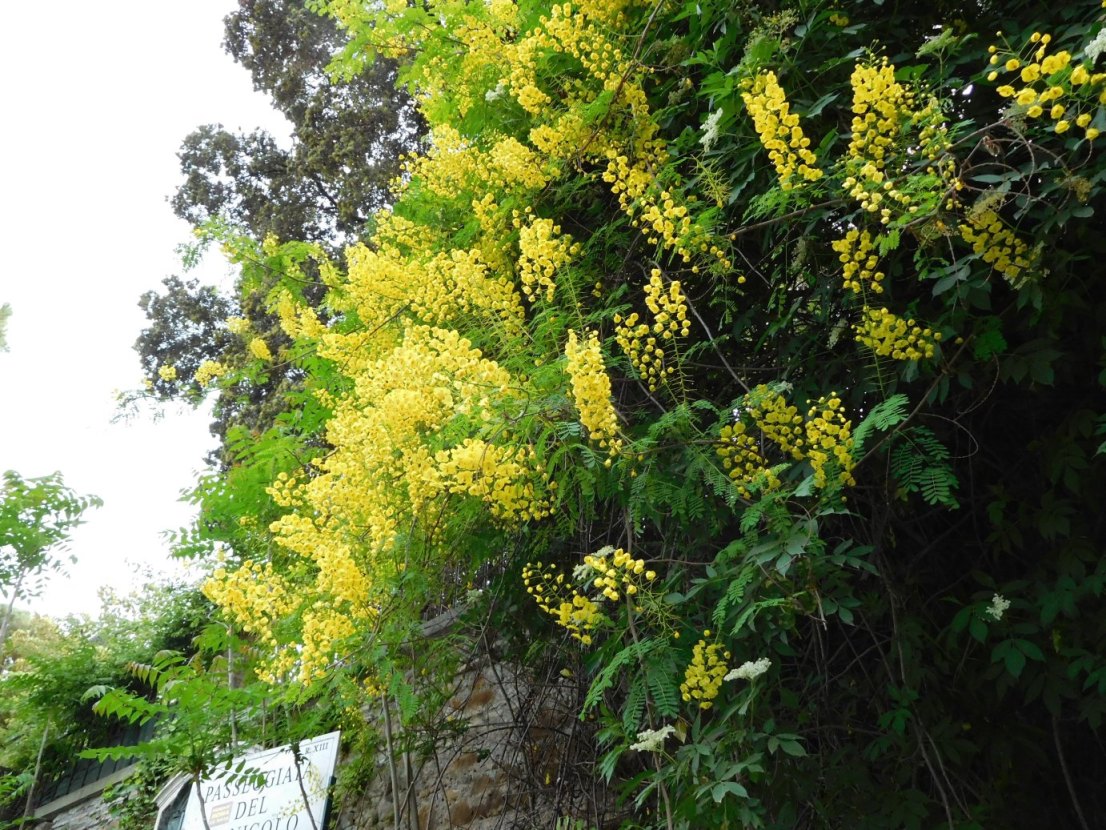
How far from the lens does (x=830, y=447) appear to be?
1.78m

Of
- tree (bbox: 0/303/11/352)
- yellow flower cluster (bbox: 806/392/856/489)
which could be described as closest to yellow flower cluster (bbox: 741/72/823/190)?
yellow flower cluster (bbox: 806/392/856/489)

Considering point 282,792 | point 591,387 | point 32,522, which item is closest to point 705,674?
point 591,387

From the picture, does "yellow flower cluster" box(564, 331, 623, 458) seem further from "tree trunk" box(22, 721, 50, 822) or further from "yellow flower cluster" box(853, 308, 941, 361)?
"tree trunk" box(22, 721, 50, 822)

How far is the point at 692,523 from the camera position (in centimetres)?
223

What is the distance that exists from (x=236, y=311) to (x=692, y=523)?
8.56 metres

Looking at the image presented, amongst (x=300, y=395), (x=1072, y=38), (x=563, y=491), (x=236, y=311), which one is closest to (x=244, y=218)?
(x=236, y=311)

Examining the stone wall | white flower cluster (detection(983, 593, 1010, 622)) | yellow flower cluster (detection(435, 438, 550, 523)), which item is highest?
yellow flower cluster (detection(435, 438, 550, 523))

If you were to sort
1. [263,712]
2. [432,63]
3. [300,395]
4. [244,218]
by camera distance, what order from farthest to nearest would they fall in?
[244,218], [300,395], [432,63], [263,712]

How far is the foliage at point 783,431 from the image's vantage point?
5.84 ft

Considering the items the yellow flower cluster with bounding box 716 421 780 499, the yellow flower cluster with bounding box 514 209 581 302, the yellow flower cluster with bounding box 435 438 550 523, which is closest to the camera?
the yellow flower cluster with bounding box 716 421 780 499

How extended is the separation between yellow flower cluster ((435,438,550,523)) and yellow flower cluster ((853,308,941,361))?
86 cm

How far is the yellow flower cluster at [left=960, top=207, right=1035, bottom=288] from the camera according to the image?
1.70 metres

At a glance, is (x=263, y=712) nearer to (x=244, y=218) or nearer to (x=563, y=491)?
(x=563, y=491)

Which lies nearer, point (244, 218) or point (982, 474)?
point (982, 474)
